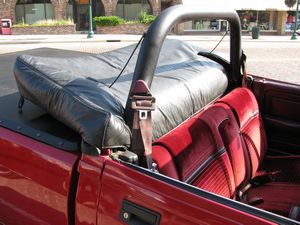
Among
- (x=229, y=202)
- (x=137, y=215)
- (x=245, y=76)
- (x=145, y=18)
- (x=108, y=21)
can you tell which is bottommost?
(x=137, y=215)

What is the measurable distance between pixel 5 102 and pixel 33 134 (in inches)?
21.4

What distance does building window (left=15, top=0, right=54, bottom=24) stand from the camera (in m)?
31.1

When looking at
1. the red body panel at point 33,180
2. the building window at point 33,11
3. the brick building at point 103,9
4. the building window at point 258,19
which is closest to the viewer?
the red body panel at point 33,180

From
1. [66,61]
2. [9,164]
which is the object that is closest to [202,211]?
[9,164]

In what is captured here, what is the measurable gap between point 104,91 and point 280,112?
6.39ft

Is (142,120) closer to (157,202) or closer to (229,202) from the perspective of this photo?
(157,202)

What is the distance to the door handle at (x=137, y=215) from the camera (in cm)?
139

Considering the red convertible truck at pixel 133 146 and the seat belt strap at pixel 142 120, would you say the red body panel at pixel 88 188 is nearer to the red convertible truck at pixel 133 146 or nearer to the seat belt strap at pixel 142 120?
the red convertible truck at pixel 133 146

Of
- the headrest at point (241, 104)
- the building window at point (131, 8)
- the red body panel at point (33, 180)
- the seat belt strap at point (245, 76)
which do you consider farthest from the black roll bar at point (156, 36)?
the building window at point (131, 8)

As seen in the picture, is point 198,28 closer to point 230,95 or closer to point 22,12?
point 22,12

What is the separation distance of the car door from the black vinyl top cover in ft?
0.57

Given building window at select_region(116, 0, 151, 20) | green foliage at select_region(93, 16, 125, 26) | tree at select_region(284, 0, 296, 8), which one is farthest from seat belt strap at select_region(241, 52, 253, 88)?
tree at select_region(284, 0, 296, 8)

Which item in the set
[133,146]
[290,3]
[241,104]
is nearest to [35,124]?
[133,146]

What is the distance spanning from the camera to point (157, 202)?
4.49 feet
